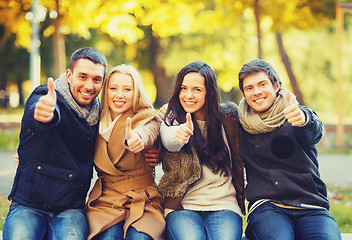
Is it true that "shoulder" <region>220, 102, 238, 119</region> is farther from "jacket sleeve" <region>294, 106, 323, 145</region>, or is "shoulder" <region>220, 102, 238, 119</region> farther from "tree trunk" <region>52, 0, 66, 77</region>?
"tree trunk" <region>52, 0, 66, 77</region>

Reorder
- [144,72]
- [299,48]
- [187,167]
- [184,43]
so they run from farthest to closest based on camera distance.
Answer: [144,72] < [299,48] < [184,43] < [187,167]

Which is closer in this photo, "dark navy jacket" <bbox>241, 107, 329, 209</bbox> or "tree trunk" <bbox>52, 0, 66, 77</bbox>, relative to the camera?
"dark navy jacket" <bbox>241, 107, 329, 209</bbox>

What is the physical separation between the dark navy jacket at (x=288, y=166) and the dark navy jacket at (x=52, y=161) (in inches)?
53.5

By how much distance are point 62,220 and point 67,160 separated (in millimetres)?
444

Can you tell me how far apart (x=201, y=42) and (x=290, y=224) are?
700 inches

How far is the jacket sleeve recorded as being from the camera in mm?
3051

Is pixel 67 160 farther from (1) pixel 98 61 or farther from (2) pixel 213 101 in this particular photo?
(2) pixel 213 101

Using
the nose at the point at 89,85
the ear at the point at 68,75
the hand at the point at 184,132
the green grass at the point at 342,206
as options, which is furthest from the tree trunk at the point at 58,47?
the hand at the point at 184,132

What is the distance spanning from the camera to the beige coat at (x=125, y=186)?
10.2ft

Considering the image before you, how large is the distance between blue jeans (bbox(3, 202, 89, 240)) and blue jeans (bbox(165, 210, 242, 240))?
2.16 feet

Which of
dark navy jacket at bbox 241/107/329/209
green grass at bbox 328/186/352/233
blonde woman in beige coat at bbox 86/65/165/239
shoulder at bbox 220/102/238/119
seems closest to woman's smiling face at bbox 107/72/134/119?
blonde woman in beige coat at bbox 86/65/165/239

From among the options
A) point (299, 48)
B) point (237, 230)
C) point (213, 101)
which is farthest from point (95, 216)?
point (299, 48)

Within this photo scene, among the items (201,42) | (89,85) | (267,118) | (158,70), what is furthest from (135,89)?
(158,70)

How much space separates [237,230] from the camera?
308cm
